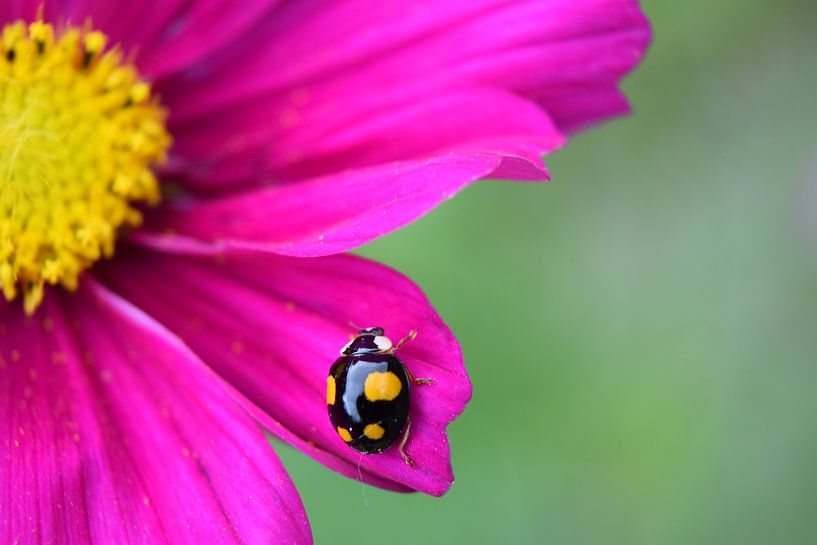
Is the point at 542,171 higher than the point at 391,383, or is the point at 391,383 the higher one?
the point at 542,171

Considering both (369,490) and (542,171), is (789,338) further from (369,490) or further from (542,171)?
(542,171)

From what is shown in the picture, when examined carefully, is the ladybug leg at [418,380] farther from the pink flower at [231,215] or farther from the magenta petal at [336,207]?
the magenta petal at [336,207]

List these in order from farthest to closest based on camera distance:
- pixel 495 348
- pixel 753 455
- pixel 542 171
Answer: pixel 753 455, pixel 495 348, pixel 542 171

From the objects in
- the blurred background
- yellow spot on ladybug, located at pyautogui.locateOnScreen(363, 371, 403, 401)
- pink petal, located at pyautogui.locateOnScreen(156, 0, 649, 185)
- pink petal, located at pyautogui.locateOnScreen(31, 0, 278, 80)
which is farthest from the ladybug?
the blurred background

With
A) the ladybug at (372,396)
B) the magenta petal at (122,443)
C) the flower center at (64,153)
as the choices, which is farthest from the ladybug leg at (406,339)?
the flower center at (64,153)

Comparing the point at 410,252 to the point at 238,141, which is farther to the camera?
the point at 410,252

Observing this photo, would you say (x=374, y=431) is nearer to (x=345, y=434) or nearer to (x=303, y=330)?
(x=345, y=434)

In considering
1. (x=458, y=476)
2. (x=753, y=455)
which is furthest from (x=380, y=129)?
(x=753, y=455)
